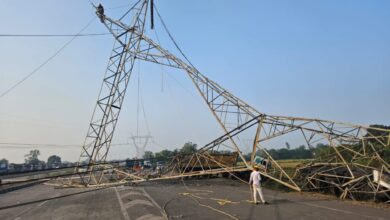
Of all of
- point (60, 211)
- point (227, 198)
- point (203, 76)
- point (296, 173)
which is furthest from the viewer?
point (203, 76)

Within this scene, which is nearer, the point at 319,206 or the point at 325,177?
the point at 319,206

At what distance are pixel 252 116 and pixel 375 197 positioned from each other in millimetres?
11231

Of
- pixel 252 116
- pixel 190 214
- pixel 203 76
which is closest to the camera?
pixel 190 214

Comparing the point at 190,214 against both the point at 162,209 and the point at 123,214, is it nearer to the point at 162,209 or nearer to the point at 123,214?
the point at 162,209

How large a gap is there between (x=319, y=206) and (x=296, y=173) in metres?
8.04

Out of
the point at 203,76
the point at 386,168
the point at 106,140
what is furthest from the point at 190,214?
the point at 106,140

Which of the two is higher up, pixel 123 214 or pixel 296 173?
pixel 296 173

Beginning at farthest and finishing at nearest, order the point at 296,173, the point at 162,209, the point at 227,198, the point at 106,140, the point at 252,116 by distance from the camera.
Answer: the point at 106,140 < the point at 252,116 < the point at 296,173 < the point at 227,198 < the point at 162,209

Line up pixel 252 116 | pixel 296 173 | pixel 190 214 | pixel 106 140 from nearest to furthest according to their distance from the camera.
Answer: pixel 190 214 → pixel 296 173 → pixel 252 116 → pixel 106 140

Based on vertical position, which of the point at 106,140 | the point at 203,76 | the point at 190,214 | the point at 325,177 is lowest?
the point at 190,214

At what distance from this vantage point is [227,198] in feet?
66.4

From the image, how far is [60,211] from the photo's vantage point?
18.6m

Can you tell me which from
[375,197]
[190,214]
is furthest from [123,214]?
[375,197]

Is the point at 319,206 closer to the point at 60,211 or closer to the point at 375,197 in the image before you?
the point at 375,197
